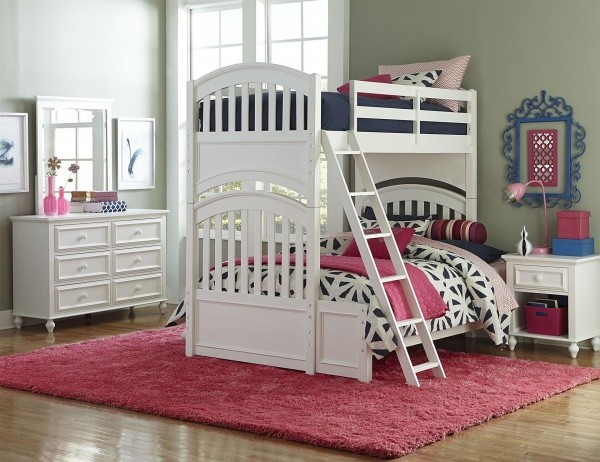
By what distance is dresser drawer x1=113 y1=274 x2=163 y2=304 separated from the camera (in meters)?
7.00

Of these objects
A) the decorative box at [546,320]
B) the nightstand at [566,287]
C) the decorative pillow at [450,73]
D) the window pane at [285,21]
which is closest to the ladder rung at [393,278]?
the nightstand at [566,287]

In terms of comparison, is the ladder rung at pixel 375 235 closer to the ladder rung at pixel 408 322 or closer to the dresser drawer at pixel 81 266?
the ladder rung at pixel 408 322

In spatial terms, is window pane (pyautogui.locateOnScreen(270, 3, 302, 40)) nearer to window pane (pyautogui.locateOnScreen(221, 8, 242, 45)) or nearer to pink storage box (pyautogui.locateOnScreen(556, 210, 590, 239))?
window pane (pyautogui.locateOnScreen(221, 8, 242, 45))

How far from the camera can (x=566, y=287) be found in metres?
5.67

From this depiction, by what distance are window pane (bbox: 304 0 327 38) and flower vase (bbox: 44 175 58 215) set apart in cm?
204

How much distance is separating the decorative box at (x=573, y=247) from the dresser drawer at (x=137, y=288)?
2.84 m

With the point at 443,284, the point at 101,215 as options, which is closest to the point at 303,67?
the point at 101,215

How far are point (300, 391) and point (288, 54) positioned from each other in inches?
131

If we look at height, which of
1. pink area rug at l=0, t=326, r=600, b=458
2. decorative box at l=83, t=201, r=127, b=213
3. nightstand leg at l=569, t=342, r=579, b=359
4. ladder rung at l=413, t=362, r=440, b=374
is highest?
decorative box at l=83, t=201, r=127, b=213

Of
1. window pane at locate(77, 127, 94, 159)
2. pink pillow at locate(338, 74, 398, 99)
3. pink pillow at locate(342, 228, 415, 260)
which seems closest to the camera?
pink pillow at locate(342, 228, 415, 260)

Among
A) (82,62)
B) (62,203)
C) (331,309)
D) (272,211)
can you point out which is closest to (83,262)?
(62,203)

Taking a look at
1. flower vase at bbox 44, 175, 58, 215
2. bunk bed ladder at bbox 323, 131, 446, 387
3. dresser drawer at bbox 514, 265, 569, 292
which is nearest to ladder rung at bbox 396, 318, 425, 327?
bunk bed ladder at bbox 323, 131, 446, 387

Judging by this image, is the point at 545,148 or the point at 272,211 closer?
the point at 272,211

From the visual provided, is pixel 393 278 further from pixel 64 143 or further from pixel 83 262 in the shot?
pixel 64 143
